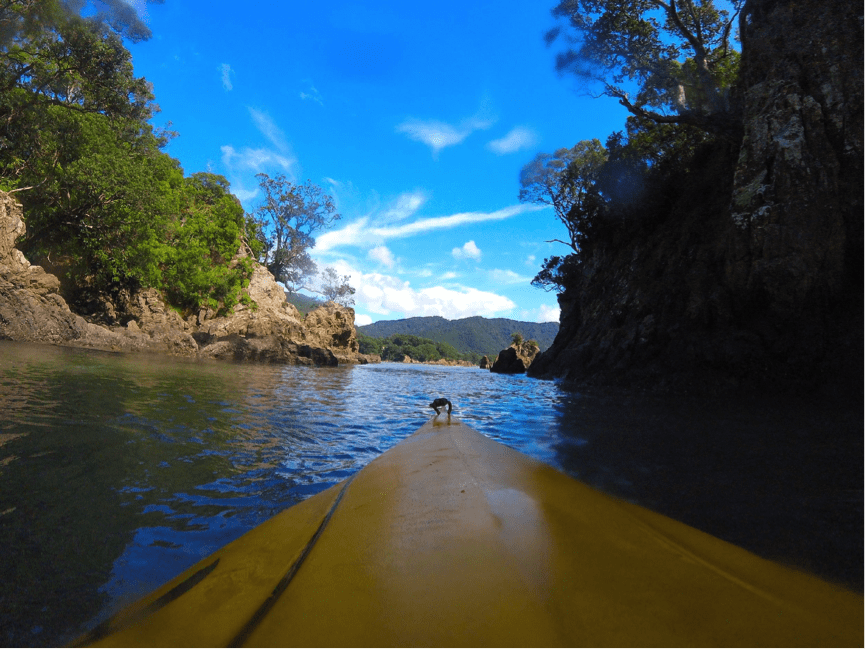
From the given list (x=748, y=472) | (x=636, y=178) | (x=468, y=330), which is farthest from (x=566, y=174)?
(x=468, y=330)

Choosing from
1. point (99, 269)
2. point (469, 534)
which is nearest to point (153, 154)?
point (99, 269)

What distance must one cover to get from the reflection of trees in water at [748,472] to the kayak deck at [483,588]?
2.85ft

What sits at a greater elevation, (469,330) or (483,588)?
(469,330)

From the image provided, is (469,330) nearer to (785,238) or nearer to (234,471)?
(785,238)

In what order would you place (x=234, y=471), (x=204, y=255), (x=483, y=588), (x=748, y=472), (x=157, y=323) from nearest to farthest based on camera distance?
1. (x=483, y=588)
2. (x=234, y=471)
3. (x=748, y=472)
4. (x=157, y=323)
5. (x=204, y=255)

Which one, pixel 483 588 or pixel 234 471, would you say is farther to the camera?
pixel 234 471

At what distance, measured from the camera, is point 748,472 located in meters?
3.29

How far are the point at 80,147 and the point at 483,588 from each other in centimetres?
2256

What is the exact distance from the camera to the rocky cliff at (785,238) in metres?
7.51

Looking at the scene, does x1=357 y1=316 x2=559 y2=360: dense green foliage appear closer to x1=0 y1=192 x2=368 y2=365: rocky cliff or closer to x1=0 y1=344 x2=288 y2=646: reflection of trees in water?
x1=0 y1=192 x2=368 y2=365: rocky cliff

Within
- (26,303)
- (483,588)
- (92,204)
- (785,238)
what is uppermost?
(92,204)

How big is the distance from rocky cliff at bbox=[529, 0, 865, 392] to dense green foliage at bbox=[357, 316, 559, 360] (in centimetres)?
11868

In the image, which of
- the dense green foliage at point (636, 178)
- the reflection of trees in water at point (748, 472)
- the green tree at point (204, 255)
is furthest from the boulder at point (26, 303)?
the dense green foliage at point (636, 178)

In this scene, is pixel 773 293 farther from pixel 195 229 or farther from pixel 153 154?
pixel 153 154
